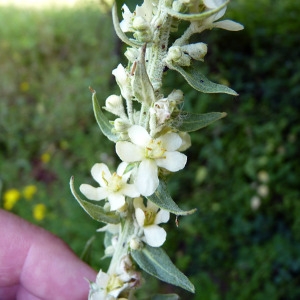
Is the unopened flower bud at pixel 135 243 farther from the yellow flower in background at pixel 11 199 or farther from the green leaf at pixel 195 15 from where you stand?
the yellow flower in background at pixel 11 199

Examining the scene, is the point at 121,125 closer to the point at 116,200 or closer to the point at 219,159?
the point at 116,200

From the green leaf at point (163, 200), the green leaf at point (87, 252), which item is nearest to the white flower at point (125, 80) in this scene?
the green leaf at point (163, 200)

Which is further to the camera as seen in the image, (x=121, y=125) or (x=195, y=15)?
(x=121, y=125)

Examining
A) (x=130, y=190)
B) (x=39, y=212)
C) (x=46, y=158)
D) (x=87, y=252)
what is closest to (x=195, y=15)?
(x=130, y=190)

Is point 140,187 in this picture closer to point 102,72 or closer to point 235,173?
point 235,173

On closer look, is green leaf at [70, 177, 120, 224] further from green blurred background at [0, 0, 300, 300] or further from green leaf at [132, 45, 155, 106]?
green blurred background at [0, 0, 300, 300]

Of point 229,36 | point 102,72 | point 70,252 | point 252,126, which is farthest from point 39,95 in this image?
point 70,252
